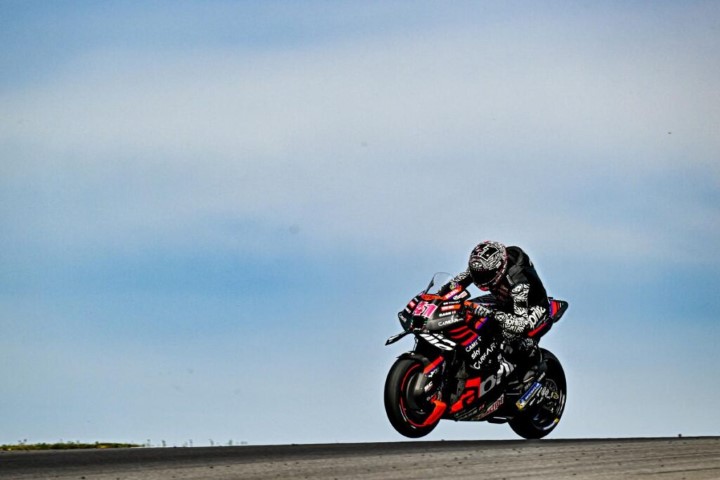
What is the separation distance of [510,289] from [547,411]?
209 cm

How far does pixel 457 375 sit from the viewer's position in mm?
12250

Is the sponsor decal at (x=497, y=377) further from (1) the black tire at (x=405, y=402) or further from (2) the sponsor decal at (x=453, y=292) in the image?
(2) the sponsor decal at (x=453, y=292)

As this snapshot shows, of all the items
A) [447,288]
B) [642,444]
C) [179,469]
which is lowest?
[642,444]

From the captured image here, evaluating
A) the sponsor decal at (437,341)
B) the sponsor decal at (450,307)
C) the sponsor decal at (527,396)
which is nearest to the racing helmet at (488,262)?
the sponsor decal at (450,307)

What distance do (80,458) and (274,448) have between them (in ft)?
6.78

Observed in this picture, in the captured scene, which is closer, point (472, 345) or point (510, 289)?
point (472, 345)

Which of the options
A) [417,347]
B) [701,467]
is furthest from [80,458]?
[701,467]

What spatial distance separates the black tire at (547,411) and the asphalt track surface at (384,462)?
2.67m

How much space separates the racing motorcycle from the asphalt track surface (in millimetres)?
698

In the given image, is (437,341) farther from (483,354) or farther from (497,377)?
(497,377)

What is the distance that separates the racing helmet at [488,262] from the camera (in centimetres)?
1277

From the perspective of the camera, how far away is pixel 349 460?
28.6 feet

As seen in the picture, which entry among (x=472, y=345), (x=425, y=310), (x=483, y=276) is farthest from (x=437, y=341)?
(x=483, y=276)

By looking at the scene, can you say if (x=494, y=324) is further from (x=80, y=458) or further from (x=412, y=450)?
(x=80, y=458)
